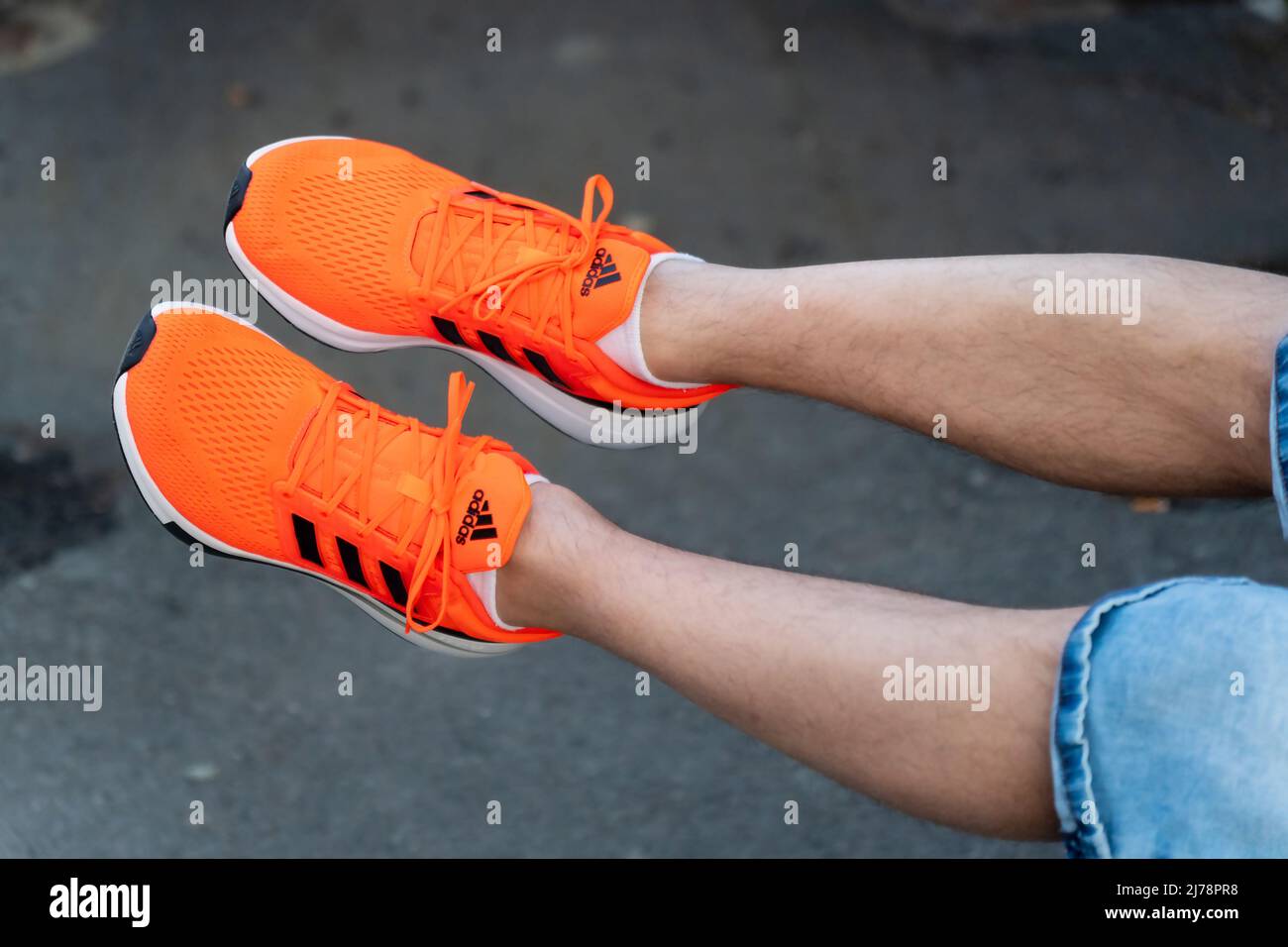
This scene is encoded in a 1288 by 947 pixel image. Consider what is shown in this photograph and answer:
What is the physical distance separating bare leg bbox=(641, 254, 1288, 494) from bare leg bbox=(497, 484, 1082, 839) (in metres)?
0.28

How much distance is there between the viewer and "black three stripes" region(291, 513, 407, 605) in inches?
64.5

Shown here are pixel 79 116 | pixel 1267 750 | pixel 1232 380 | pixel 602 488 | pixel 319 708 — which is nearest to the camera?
pixel 1267 750

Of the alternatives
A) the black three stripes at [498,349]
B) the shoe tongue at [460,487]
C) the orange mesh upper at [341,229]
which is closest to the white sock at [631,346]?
the black three stripes at [498,349]

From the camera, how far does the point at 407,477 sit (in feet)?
5.33

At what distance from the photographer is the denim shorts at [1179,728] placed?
1.09m

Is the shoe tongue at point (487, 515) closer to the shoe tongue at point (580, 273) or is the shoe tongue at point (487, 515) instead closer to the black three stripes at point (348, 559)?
the black three stripes at point (348, 559)

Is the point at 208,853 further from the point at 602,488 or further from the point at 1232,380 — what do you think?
the point at 1232,380

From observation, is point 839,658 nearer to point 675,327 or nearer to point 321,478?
point 675,327

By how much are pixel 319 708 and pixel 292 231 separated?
772mm

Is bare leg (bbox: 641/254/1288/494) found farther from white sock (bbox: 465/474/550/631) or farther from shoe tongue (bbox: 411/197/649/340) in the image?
white sock (bbox: 465/474/550/631)

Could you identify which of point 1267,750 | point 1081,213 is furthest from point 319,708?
point 1081,213

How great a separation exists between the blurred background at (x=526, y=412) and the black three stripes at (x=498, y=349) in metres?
0.31

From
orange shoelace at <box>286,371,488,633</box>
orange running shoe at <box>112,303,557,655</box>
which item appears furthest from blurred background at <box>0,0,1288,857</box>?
orange shoelace at <box>286,371,488,633</box>

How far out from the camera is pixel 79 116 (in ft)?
7.73
